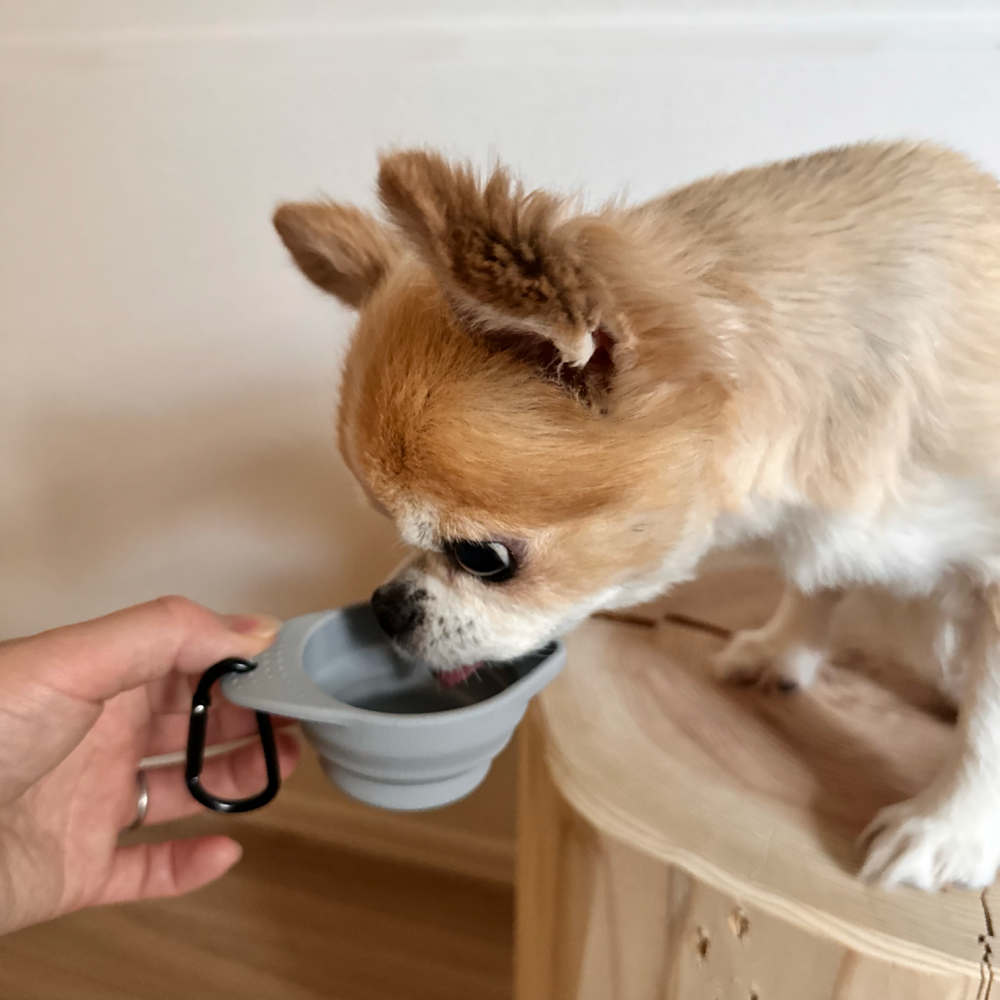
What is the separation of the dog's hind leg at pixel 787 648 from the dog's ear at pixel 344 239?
571mm

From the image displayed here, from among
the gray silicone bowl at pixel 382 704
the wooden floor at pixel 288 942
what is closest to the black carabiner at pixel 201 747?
the gray silicone bowl at pixel 382 704

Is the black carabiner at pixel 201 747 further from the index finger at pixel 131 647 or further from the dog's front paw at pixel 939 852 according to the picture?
the dog's front paw at pixel 939 852

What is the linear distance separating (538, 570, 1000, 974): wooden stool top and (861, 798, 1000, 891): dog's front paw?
1cm

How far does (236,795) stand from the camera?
1062 millimetres

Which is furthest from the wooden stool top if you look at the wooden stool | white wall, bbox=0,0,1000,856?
white wall, bbox=0,0,1000,856

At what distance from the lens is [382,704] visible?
0.88 metres

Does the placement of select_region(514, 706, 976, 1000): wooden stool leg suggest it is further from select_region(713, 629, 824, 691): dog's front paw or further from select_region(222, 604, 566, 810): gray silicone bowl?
select_region(713, 629, 824, 691): dog's front paw

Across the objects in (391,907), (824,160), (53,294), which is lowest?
(391,907)

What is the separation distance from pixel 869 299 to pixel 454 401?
0.34 meters

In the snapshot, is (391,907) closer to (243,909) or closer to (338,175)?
(243,909)

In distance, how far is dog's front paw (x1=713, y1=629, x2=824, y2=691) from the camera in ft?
2.96

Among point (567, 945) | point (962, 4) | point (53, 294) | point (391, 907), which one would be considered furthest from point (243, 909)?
point (962, 4)

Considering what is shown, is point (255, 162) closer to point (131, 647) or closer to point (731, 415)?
point (131, 647)

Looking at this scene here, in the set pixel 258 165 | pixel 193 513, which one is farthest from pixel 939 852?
pixel 193 513
